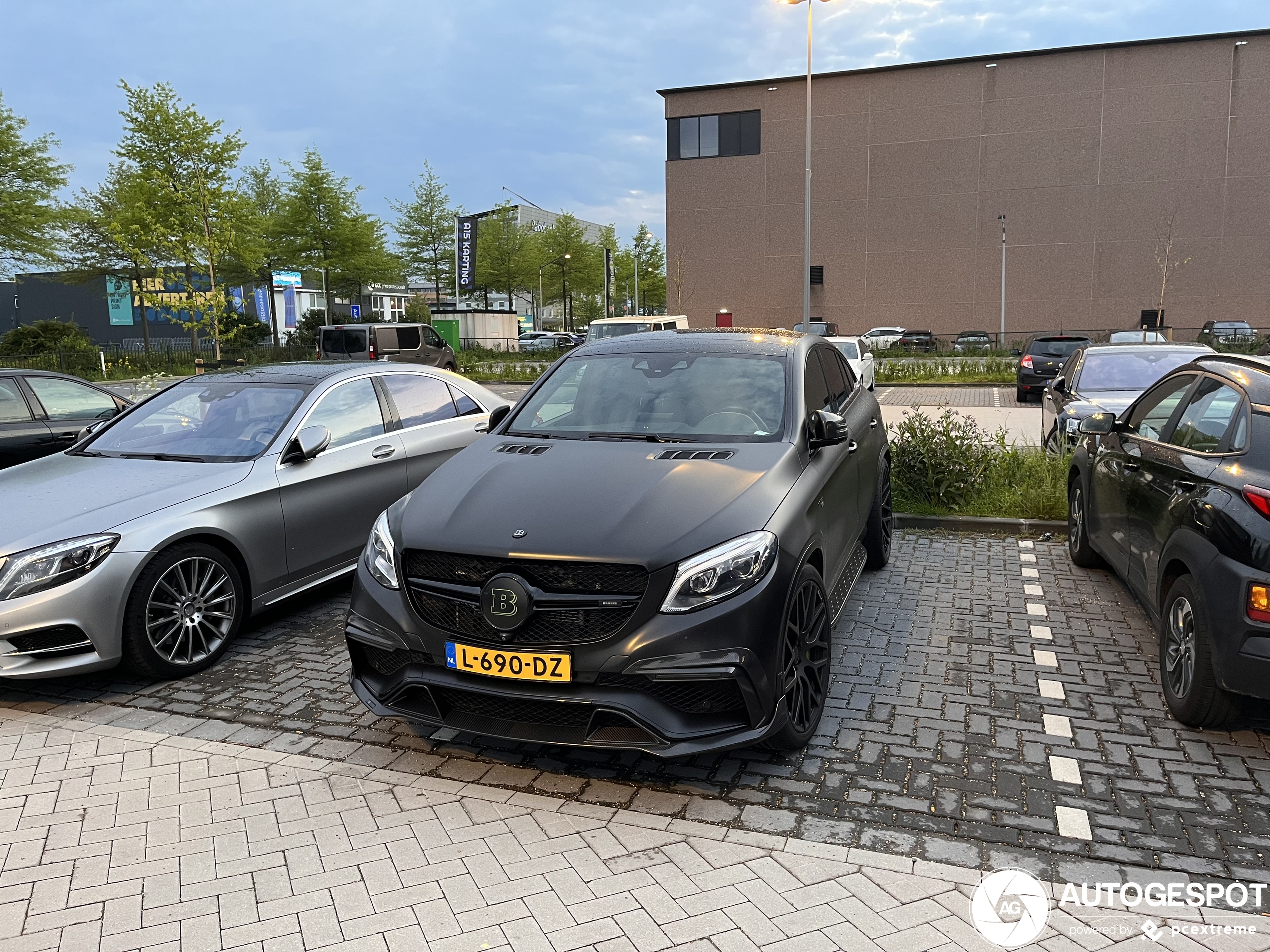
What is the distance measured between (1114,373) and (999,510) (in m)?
3.10

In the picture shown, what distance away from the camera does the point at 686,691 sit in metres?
3.38

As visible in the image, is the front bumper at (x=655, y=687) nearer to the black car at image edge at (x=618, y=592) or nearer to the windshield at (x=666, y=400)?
the black car at image edge at (x=618, y=592)

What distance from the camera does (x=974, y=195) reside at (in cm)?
4300

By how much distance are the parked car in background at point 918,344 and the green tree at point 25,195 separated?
102ft

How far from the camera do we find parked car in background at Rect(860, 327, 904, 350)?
36969mm

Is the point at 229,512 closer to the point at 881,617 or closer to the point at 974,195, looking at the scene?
the point at 881,617

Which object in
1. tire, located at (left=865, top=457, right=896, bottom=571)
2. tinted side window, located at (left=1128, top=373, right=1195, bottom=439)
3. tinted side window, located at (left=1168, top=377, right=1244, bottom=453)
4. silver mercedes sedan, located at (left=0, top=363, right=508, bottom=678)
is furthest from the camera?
tire, located at (left=865, top=457, right=896, bottom=571)

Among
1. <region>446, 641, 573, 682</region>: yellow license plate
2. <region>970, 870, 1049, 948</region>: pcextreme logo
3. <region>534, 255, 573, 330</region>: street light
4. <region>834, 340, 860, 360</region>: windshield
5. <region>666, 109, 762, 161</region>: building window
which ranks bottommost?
<region>970, 870, 1049, 948</region>: pcextreme logo

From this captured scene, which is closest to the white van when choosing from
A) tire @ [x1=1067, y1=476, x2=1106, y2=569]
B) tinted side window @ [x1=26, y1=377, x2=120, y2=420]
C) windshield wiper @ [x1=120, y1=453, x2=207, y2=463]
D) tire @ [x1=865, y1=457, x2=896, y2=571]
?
tinted side window @ [x1=26, y1=377, x2=120, y2=420]

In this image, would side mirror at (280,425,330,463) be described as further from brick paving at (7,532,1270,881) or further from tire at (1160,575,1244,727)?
tire at (1160,575,1244,727)

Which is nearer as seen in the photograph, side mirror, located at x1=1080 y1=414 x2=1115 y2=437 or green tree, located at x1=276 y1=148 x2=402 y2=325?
side mirror, located at x1=1080 y1=414 x2=1115 y2=437

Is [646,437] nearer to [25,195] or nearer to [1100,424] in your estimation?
[1100,424]

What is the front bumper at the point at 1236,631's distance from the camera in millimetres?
3492

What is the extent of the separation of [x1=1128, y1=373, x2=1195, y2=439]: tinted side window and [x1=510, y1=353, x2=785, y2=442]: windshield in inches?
82.9
